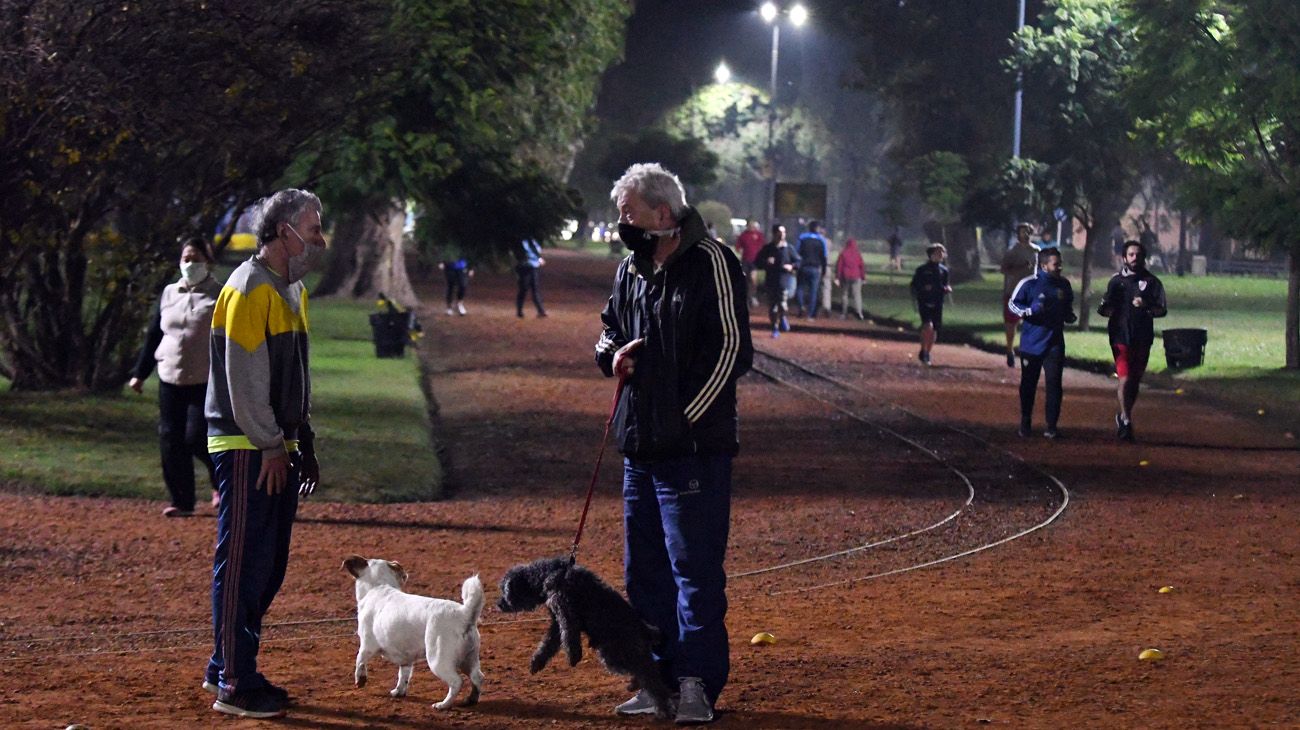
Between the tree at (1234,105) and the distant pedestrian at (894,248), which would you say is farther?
the distant pedestrian at (894,248)

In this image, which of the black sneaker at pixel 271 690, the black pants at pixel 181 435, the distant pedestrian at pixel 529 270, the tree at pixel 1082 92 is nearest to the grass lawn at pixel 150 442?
the black pants at pixel 181 435

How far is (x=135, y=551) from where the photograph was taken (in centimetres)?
1091

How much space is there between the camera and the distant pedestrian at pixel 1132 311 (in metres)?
16.5

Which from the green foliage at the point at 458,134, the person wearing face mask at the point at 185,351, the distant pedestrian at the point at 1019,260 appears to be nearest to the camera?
the person wearing face mask at the point at 185,351

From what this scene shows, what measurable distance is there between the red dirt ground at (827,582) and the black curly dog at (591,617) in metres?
0.25

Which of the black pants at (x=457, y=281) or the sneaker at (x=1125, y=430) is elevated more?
the black pants at (x=457, y=281)

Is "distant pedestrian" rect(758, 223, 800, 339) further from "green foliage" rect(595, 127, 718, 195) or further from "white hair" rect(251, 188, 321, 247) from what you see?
"green foliage" rect(595, 127, 718, 195)

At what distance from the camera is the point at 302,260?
649cm

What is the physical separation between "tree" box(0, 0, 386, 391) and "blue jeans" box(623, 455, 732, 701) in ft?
31.8

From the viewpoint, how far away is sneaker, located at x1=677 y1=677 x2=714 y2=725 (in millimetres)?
6297

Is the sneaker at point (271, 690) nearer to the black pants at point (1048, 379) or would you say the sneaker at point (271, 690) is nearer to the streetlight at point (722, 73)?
the black pants at point (1048, 379)

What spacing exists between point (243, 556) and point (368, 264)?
34.2 m

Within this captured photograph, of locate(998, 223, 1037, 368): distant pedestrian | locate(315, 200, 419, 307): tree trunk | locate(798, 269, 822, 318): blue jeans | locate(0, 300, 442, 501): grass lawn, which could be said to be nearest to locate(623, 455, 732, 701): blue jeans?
locate(0, 300, 442, 501): grass lawn

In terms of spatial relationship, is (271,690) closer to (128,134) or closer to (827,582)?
(827,582)
